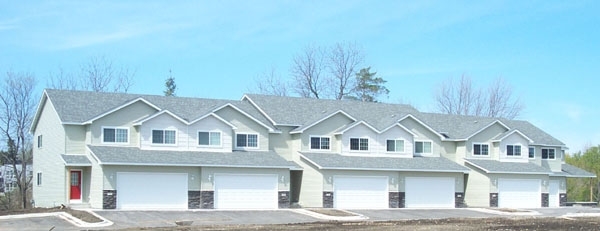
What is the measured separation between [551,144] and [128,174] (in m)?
31.1

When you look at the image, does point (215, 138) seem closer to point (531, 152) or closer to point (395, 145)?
point (395, 145)

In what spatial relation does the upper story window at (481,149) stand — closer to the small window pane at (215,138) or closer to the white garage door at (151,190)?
the small window pane at (215,138)

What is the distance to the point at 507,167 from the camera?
5238 cm

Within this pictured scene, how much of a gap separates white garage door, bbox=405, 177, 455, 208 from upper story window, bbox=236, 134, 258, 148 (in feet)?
32.1

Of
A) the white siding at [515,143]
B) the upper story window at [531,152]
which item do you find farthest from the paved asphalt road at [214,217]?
the upper story window at [531,152]

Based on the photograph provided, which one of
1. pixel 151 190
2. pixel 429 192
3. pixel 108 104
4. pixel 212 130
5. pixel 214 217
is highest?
pixel 108 104

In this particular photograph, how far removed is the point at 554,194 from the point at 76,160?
34.0 m

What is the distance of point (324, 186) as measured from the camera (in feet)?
150

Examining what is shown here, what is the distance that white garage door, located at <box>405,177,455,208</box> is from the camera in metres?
48.9

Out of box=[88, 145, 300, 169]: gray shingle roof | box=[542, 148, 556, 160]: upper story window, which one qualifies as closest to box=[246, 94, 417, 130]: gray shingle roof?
box=[88, 145, 300, 169]: gray shingle roof

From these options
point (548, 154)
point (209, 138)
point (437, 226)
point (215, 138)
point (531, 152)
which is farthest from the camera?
point (548, 154)

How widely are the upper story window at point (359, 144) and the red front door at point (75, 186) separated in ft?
53.4

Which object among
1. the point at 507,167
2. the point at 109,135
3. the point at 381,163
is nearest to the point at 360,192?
the point at 381,163

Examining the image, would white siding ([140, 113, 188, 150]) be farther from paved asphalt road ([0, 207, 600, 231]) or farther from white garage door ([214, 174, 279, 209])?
paved asphalt road ([0, 207, 600, 231])
